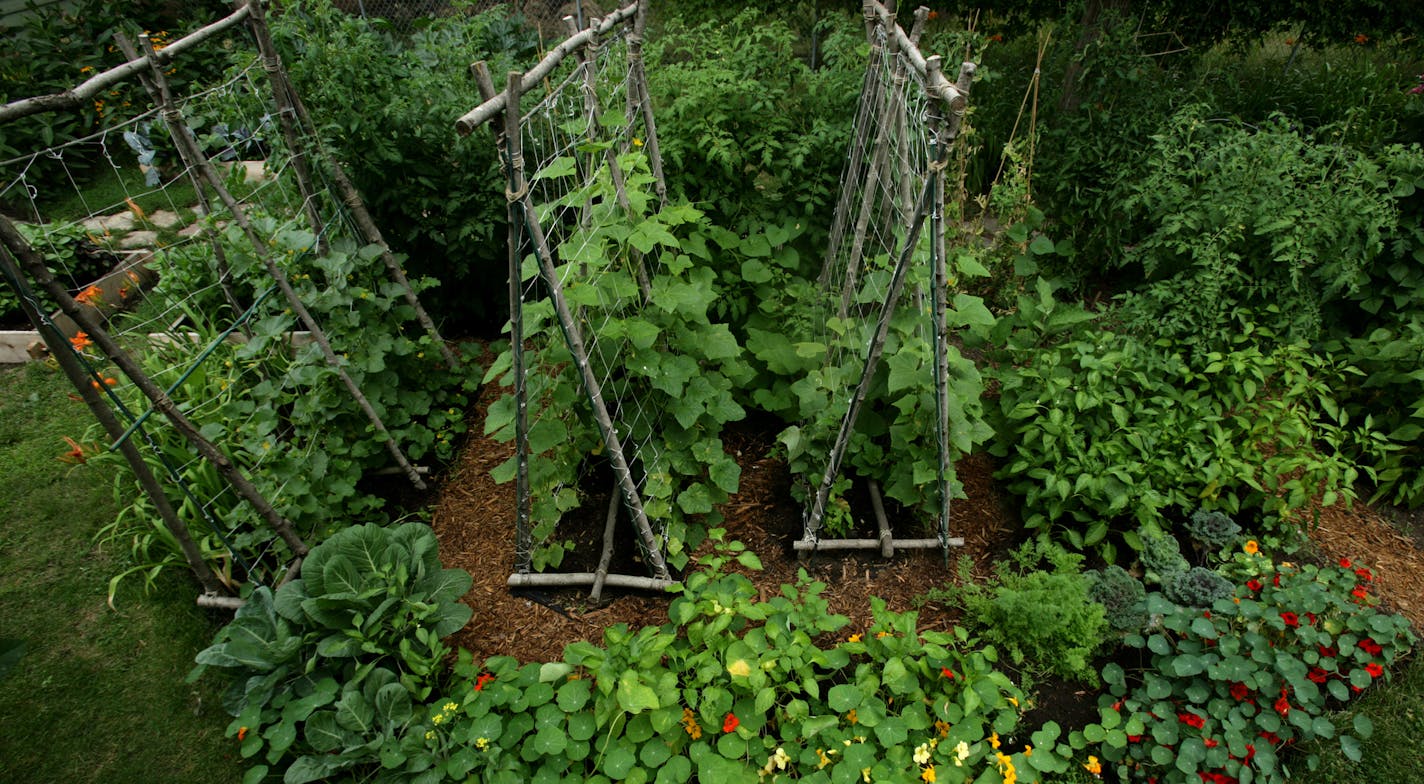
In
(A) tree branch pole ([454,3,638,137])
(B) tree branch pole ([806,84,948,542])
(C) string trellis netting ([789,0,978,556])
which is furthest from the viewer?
(C) string trellis netting ([789,0,978,556])

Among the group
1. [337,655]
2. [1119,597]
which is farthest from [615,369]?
[1119,597]

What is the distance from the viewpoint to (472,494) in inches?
148

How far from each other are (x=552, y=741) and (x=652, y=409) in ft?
4.38

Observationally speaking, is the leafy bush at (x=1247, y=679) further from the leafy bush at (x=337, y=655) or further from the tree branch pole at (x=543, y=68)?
the tree branch pole at (x=543, y=68)

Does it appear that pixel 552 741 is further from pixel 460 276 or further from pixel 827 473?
pixel 460 276

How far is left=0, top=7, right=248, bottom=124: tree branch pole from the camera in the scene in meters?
2.17

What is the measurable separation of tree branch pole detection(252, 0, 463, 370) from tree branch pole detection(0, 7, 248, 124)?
0.50 ft

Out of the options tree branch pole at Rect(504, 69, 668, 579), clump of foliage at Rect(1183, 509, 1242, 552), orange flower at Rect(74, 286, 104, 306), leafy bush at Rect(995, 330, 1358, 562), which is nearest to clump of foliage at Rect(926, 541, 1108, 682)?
leafy bush at Rect(995, 330, 1358, 562)

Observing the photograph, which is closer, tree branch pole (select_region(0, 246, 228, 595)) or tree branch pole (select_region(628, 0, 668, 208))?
tree branch pole (select_region(0, 246, 228, 595))

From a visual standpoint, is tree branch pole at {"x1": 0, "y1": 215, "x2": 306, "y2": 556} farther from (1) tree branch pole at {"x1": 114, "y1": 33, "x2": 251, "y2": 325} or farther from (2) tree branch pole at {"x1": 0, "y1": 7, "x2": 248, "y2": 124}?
(1) tree branch pole at {"x1": 114, "y1": 33, "x2": 251, "y2": 325}

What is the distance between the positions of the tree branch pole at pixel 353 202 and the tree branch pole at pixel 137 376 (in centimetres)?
115

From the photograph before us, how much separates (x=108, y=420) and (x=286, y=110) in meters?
1.45

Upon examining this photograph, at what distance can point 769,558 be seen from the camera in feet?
11.2

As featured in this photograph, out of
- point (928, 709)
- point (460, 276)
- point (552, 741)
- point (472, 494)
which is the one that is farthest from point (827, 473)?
point (460, 276)
